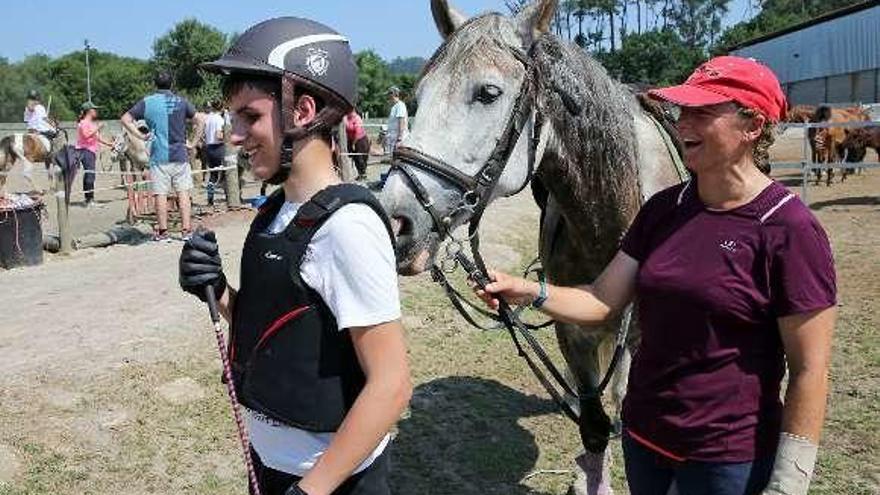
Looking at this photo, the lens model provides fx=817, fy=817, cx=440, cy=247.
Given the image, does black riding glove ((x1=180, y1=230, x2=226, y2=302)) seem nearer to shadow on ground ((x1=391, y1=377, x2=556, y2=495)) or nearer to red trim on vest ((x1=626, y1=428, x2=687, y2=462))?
red trim on vest ((x1=626, y1=428, x2=687, y2=462))

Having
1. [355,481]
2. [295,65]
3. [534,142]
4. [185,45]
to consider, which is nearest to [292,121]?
[295,65]

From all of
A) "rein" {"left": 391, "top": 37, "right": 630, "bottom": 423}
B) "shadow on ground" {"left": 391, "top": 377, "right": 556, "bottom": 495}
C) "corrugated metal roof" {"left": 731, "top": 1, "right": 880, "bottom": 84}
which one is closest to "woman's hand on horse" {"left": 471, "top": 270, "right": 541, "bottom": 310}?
"rein" {"left": 391, "top": 37, "right": 630, "bottom": 423}

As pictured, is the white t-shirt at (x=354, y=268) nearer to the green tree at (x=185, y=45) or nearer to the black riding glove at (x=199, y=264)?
the black riding glove at (x=199, y=264)

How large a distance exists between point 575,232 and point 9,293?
606cm

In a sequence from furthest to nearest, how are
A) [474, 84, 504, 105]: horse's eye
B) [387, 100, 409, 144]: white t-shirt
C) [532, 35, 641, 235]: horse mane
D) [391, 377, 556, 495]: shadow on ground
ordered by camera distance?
[387, 100, 409, 144]: white t-shirt
[391, 377, 556, 495]: shadow on ground
[532, 35, 641, 235]: horse mane
[474, 84, 504, 105]: horse's eye

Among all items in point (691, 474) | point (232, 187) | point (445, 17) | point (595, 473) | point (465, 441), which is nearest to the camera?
point (691, 474)

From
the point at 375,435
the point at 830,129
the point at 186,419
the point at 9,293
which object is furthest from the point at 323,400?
the point at 830,129

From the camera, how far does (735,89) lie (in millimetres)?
2070

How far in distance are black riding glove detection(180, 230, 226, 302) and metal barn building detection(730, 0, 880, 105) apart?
46.4m

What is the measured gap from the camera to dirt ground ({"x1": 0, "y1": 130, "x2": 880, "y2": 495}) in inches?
171

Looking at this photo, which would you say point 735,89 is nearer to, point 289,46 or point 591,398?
point 289,46

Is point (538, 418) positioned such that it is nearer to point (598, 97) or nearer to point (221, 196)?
point (598, 97)

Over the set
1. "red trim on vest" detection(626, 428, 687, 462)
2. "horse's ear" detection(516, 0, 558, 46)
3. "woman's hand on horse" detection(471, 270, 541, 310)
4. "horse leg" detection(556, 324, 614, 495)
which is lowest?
"horse leg" detection(556, 324, 614, 495)

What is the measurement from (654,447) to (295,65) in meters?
1.42
